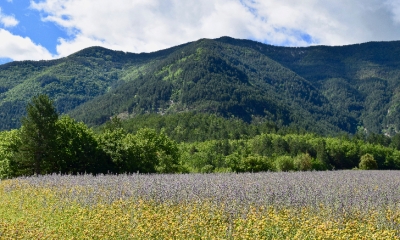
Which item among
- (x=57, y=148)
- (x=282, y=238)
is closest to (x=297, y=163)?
(x=57, y=148)

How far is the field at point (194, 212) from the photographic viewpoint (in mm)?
8430

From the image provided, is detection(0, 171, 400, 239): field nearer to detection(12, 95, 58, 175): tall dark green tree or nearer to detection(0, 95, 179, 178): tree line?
detection(12, 95, 58, 175): tall dark green tree

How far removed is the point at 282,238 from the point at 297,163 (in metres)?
59.5

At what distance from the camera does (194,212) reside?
1010 cm

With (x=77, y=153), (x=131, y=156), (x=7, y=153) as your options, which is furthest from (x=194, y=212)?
(x=7, y=153)

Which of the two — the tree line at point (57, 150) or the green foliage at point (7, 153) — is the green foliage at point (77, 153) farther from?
the green foliage at point (7, 153)

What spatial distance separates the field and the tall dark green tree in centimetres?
1550

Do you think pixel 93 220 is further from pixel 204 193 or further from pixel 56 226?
pixel 204 193

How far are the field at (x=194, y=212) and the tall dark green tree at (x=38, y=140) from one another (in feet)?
50.8

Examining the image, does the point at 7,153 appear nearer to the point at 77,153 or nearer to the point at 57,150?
the point at 57,150

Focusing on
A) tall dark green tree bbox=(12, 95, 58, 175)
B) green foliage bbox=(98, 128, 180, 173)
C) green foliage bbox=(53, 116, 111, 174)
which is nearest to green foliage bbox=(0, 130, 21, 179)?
tall dark green tree bbox=(12, 95, 58, 175)

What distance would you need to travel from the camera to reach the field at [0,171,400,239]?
8.43m

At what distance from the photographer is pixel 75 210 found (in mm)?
11234

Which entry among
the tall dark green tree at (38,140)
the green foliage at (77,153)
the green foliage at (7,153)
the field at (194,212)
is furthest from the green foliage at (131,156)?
the field at (194,212)
